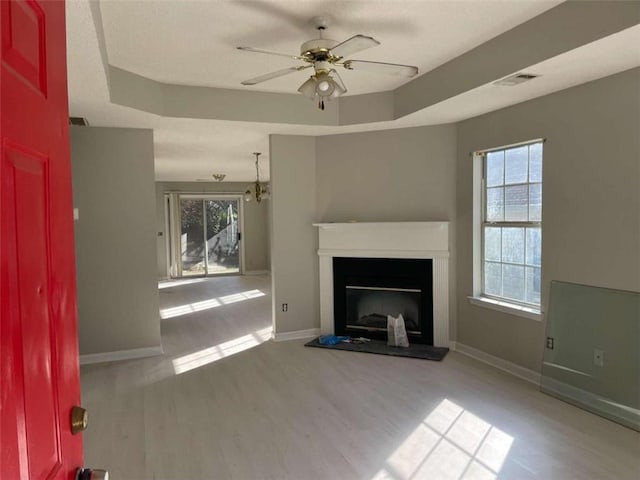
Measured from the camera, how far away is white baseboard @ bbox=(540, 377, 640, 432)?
2979 mm

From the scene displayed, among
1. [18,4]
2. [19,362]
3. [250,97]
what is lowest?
[19,362]

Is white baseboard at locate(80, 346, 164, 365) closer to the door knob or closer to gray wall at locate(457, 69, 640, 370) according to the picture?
gray wall at locate(457, 69, 640, 370)

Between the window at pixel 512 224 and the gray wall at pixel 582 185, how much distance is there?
15 cm

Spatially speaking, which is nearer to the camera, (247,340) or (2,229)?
(2,229)

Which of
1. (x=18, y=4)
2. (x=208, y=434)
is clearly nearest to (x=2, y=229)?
(x=18, y=4)

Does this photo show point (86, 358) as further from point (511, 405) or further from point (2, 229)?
point (2, 229)

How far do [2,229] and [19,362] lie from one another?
22cm

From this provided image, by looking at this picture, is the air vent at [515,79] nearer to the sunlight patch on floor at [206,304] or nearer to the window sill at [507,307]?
the window sill at [507,307]

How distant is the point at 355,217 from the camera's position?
5098mm

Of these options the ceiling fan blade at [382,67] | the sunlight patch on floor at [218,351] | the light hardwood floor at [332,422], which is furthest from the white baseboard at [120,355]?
the ceiling fan blade at [382,67]

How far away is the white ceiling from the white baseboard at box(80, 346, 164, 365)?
7.40 feet

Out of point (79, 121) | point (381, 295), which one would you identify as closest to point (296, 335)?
point (381, 295)

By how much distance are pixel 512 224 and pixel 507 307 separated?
744mm

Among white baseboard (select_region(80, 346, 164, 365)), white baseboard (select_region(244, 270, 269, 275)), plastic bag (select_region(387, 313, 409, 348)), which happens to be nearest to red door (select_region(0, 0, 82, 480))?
white baseboard (select_region(80, 346, 164, 365))
